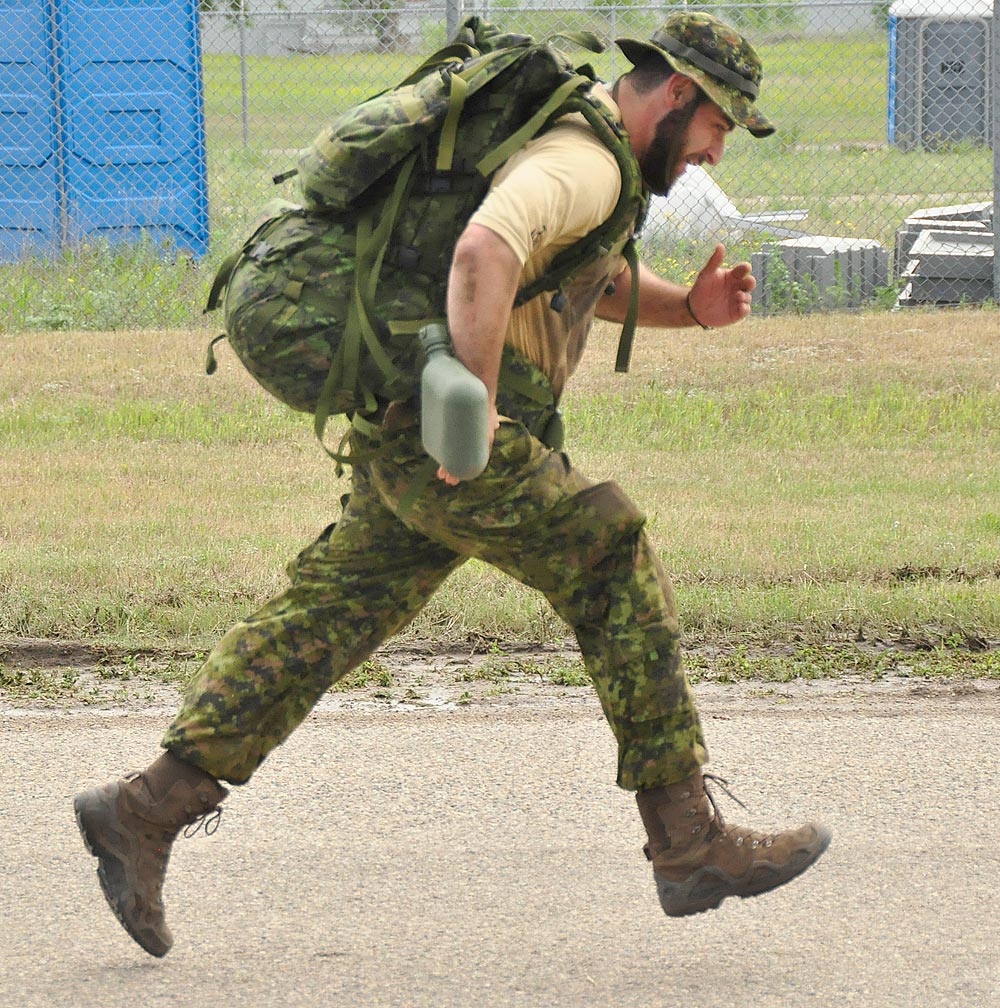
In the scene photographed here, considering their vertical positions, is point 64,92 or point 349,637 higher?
point 64,92

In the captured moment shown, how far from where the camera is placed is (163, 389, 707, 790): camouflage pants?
283cm

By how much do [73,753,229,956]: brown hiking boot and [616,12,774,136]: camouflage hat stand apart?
1570mm

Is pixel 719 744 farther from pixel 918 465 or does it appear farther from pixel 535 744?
pixel 918 465

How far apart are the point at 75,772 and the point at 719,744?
62.2 inches

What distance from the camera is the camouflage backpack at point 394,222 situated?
267 cm

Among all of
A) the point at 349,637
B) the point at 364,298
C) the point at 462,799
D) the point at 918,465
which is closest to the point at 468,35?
the point at 364,298

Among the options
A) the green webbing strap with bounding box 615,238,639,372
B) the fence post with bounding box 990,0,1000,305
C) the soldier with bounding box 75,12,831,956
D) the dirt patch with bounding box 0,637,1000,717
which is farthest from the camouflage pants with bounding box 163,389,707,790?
the fence post with bounding box 990,0,1000,305

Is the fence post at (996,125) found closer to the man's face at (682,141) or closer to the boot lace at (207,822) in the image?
the man's face at (682,141)

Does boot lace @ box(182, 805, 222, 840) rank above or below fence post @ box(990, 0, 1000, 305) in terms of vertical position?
below

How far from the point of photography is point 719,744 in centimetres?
395

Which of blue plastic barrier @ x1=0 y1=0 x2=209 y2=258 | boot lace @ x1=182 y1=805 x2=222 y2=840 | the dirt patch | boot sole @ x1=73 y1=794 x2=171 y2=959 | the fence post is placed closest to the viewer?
boot sole @ x1=73 y1=794 x2=171 y2=959

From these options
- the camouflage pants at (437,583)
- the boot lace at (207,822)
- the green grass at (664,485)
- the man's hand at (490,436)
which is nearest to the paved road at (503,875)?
the boot lace at (207,822)

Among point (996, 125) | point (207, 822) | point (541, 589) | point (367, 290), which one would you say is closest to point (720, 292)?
point (541, 589)

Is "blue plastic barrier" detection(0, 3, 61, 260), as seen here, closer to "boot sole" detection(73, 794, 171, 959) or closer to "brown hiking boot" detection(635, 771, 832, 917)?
"boot sole" detection(73, 794, 171, 959)
